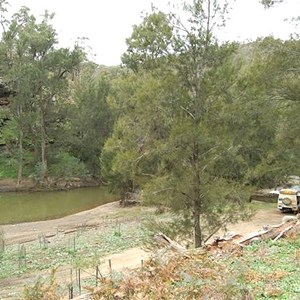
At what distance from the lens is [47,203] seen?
3238 cm

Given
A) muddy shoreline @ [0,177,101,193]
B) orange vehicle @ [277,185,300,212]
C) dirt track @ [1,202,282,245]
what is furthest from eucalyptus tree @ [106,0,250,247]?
muddy shoreline @ [0,177,101,193]

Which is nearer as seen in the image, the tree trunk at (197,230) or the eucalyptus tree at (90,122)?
the tree trunk at (197,230)

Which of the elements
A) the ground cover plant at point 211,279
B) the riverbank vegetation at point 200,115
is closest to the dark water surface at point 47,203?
the riverbank vegetation at point 200,115

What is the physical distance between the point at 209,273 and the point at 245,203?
551 centimetres

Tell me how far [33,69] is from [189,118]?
31.0m

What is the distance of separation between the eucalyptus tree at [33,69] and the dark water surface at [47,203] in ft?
14.4

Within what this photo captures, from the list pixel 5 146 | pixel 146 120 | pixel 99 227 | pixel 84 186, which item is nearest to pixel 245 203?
pixel 146 120

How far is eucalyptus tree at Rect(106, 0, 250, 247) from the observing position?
11.0m

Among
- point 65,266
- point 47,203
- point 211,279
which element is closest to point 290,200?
point 65,266

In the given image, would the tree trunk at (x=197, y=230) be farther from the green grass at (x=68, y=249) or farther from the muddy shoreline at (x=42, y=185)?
the muddy shoreline at (x=42, y=185)

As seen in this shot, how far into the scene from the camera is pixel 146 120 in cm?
1120

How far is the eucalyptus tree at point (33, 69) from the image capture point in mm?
39875

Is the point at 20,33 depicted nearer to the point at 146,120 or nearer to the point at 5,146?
the point at 5,146

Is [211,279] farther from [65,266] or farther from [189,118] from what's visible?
[65,266]
